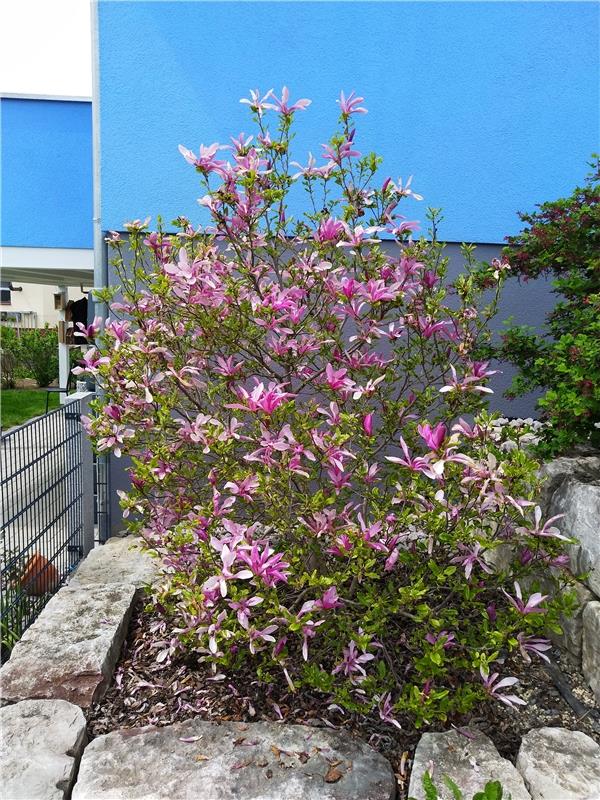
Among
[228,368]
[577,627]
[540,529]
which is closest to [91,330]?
[228,368]

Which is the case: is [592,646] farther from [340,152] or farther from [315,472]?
[340,152]

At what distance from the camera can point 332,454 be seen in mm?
2254

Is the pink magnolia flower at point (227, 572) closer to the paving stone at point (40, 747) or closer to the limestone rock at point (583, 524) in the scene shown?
the paving stone at point (40, 747)

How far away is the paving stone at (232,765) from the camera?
202 cm

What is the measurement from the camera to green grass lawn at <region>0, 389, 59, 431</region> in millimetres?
9970

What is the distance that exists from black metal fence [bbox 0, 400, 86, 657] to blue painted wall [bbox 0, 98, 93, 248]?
3.10 m

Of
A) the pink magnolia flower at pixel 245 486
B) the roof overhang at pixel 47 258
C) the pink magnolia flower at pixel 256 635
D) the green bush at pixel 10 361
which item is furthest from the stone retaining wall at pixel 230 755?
the green bush at pixel 10 361

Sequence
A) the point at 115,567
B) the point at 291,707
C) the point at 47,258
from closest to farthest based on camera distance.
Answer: the point at 291,707, the point at 115,567, the point at 47,258

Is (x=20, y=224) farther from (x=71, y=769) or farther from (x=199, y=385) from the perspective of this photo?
(x=71, y=769)

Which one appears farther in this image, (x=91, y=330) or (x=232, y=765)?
(x=91, y=330)

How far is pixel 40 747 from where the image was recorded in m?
2.17

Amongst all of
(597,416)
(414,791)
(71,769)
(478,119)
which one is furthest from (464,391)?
(478,119)

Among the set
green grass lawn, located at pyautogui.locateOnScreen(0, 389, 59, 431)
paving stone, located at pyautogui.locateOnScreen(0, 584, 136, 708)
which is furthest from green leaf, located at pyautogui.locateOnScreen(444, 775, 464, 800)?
green grass lawn, located at pyautogui.locateOnScreen(0, 389, 59, 431)

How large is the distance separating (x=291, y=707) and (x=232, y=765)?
403 millimetres
